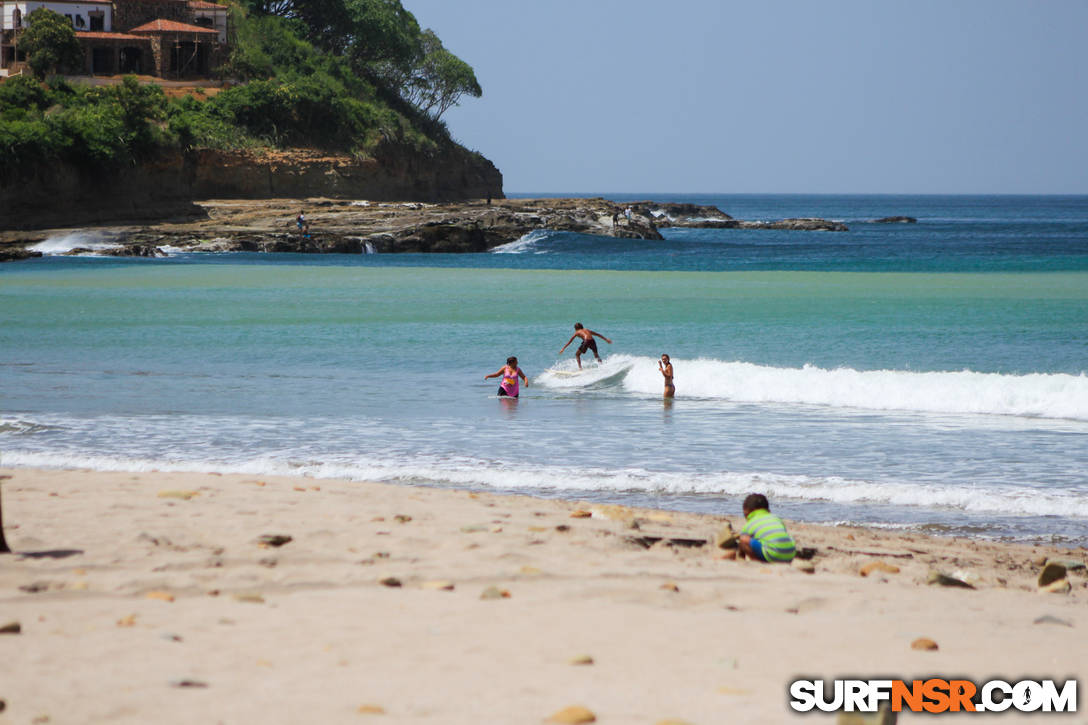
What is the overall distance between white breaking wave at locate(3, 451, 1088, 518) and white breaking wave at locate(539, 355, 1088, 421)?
251 inches

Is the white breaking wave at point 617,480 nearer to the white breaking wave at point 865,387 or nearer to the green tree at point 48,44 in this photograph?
the white breaking wave at point 865,387

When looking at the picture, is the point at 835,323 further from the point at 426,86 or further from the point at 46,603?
the point at 426,86

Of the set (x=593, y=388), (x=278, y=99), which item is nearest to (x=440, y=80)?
(x=278, y=99)

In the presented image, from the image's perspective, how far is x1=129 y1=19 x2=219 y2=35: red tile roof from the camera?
6669cm

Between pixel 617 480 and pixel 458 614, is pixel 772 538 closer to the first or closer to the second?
pixel 458 614

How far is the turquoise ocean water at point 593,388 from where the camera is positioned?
1125 cm

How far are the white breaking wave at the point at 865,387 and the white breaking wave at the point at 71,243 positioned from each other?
38704mm

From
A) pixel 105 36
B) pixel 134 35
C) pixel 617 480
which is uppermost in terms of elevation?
pixel 134 35

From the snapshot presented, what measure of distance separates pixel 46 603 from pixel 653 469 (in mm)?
7182

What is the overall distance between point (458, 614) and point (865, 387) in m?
13.8

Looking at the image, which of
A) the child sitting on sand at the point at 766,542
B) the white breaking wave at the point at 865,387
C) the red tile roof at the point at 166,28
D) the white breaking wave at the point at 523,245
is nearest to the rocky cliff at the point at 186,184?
the red tile roof at the point at 166,28

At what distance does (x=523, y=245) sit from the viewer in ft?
200

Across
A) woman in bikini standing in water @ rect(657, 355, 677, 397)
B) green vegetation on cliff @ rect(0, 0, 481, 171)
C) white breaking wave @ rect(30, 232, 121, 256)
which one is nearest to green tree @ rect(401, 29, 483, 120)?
green vegetation on cliff @ rect(0, 0, 481, 171)

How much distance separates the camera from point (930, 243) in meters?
77.1
